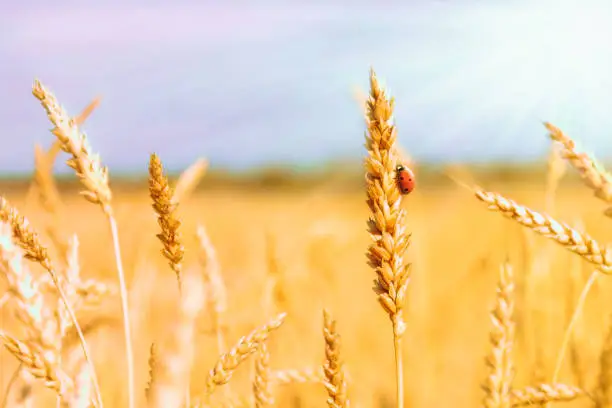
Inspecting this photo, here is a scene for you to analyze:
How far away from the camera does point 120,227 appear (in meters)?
2.12

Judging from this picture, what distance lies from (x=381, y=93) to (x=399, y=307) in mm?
217

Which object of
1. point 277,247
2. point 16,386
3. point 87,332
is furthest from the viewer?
point 277,247

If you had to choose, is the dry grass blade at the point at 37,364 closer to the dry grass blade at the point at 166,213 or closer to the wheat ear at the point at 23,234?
the wheat ear at the point at 23,234

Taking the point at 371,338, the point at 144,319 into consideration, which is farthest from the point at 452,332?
the point at 144,319

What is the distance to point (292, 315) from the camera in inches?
67.9

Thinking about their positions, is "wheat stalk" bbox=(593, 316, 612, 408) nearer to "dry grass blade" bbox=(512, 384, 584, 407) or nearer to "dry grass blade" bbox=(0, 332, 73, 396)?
"dry grass blade" bbox=(512, 384, 584, 407)

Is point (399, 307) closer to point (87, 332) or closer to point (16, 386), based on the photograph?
point (16, 386)

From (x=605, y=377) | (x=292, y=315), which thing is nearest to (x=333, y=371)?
(x=605, y=377)

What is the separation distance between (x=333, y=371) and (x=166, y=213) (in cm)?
26

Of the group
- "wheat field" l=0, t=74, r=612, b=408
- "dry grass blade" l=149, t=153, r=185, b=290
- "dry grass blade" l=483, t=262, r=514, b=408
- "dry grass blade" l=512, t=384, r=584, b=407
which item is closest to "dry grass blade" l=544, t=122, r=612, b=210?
"wheat field" l=0, t=74, r=612, b=408

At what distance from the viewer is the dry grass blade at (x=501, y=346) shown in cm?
85

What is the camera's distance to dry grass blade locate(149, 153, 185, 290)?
0.78m

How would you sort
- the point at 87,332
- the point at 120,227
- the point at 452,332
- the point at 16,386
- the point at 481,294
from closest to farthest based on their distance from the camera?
the point at 16,386 < the point at 87,332 < the point at 120,227 < the point at 452,332 < the point at 481,294

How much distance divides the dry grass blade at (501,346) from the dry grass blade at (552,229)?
14 cm
